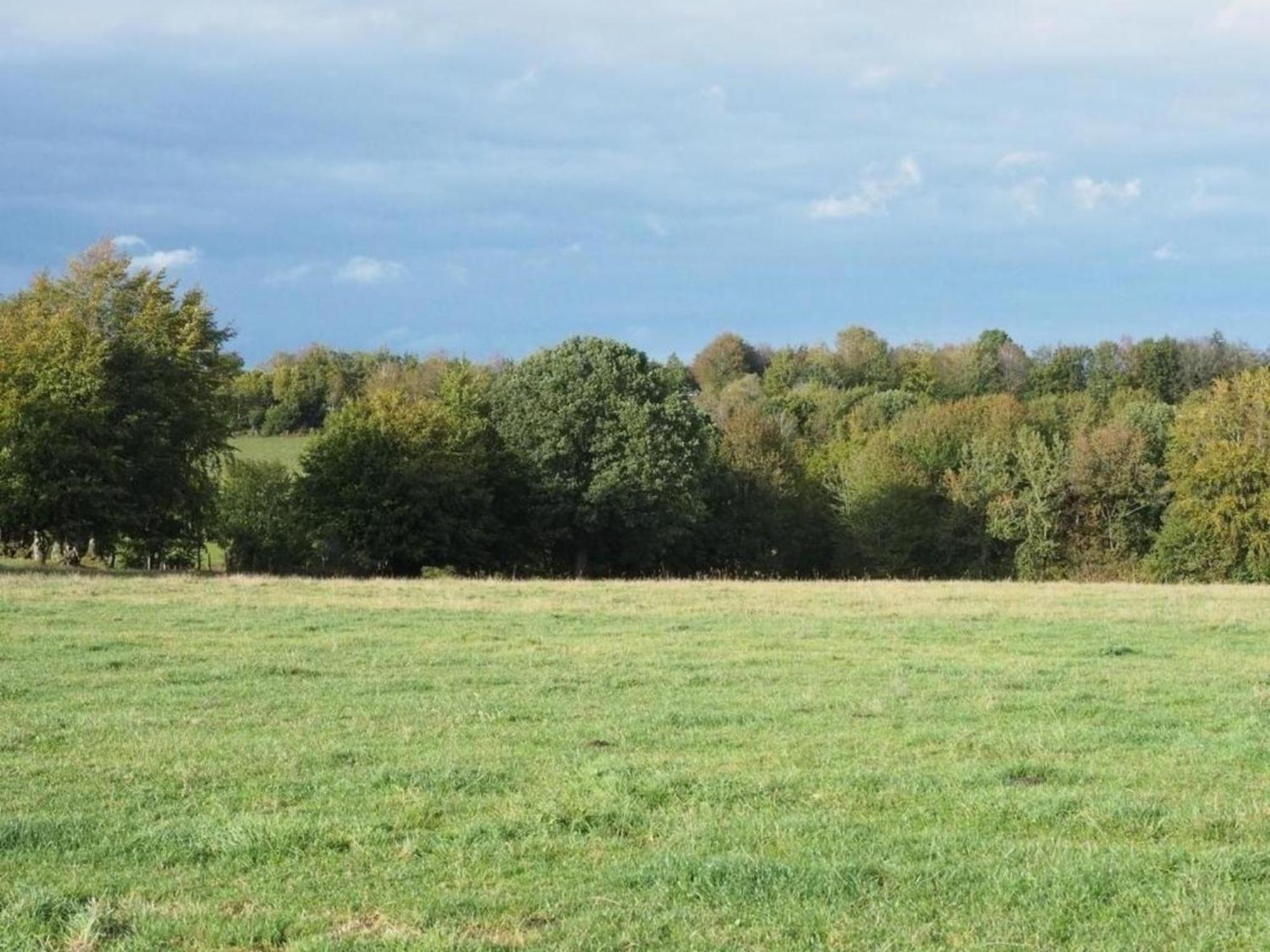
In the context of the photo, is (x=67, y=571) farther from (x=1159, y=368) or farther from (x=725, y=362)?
(x=725, y=362)

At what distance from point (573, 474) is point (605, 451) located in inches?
78.3

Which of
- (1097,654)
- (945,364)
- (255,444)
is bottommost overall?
(1097,654)

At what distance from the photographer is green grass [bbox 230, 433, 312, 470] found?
8369cm

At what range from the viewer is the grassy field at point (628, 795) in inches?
253

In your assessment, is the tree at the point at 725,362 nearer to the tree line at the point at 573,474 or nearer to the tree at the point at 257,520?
the tree line at the point at 573,474

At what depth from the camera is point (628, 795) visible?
30.6 feet

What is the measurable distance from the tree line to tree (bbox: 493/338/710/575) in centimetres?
13

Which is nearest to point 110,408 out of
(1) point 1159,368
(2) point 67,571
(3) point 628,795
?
(2) point 67,571

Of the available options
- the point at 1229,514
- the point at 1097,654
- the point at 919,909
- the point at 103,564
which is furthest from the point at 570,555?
the point at 919,909

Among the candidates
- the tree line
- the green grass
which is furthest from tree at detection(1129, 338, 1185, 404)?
the green grass

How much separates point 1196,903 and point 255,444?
9450 cm

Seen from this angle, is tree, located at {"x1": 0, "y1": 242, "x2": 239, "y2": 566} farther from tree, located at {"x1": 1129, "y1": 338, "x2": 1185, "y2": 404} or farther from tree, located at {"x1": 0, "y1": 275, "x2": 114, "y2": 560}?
tree, located at {"x1": 1129, "y1": 338, "x2": 1185, "y2": 404}

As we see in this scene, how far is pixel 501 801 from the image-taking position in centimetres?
924

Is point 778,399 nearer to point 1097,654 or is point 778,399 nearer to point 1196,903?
point 1097,654
